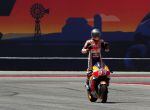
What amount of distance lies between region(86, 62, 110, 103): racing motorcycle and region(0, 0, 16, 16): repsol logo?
14095mm

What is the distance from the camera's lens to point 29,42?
93.7 ft

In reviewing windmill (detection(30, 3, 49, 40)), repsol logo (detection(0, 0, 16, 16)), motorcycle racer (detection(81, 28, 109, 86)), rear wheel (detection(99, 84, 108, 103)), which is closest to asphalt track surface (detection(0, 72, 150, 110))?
rear wheel (detection(99, 84, 108, 103))

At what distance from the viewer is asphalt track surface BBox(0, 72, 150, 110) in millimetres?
13602

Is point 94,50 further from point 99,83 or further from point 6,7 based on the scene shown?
point 6,7

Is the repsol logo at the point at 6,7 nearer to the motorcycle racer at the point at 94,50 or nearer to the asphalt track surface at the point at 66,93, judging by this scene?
the asphalt track surface at the point at 66,93

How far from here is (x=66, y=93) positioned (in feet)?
57.3

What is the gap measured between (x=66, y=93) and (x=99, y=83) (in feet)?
9.12

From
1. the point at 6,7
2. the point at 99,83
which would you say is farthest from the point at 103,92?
the point at 6,7

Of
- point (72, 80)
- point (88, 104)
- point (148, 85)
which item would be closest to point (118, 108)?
point (88, 104)

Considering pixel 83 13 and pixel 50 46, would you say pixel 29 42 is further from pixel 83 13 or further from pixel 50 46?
pixel 83 13

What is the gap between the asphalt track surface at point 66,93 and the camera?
1360cm

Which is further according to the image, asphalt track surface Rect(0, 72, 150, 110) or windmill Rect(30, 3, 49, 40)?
windmill Rect(30, 3, 49, 40)

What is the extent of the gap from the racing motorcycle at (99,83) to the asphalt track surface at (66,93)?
0.20 m

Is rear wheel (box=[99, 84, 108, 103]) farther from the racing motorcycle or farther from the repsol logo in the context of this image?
the repsol logo
